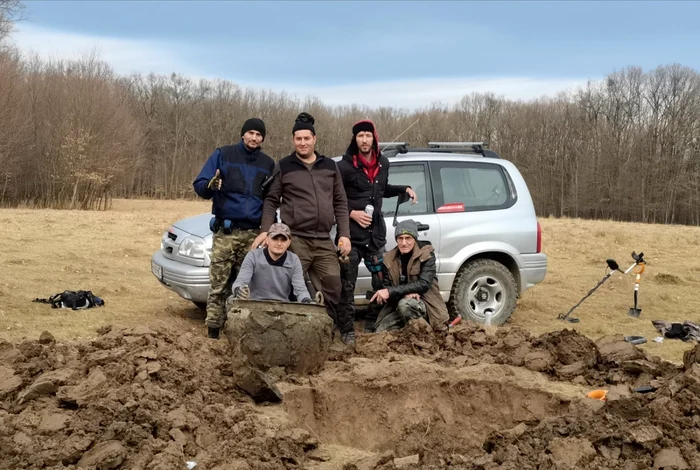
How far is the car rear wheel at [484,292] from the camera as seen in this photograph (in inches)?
320

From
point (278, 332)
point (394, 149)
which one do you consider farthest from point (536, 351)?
point (394, 149)

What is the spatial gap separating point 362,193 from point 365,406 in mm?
2177

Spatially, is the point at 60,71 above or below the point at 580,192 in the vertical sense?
above

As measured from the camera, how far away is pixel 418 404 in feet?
18.5

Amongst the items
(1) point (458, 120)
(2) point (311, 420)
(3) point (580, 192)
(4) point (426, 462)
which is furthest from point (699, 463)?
(1) point (458, 120)

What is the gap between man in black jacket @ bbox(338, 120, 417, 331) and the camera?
6703 mm

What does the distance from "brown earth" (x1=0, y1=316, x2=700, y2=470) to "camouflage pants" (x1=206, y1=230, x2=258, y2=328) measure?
66cm

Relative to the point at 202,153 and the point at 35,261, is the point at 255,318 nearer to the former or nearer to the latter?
the point at 35,261

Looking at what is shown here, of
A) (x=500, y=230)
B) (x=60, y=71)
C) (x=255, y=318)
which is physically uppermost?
(x=60, y=71)

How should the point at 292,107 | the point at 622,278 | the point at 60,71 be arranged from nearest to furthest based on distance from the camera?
the point at 622,278 < the point at 60,71 < the point at 292,107

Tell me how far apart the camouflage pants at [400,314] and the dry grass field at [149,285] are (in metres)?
2.16

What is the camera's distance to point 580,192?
173 ft

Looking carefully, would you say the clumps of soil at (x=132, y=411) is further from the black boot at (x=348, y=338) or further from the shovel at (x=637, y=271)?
the shovel at (x=637, y=271)

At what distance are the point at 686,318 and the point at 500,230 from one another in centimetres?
346
